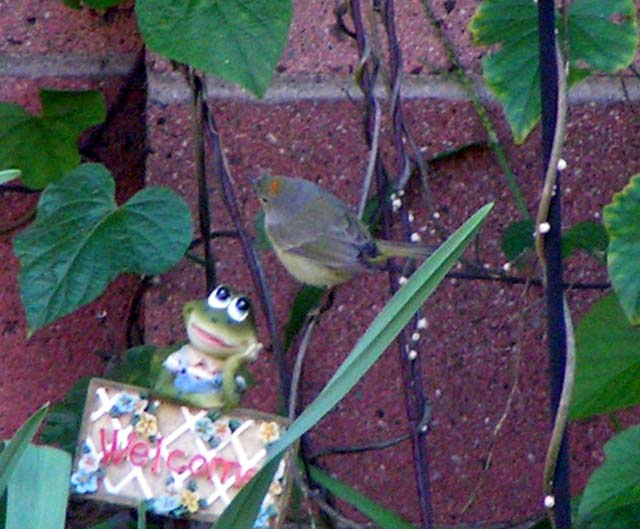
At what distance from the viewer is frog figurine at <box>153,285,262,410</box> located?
0.90 metres

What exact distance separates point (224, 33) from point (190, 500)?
1.15 ft

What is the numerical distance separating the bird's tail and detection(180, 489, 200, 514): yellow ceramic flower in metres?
0.37

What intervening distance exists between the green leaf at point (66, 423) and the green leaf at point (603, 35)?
56 cm

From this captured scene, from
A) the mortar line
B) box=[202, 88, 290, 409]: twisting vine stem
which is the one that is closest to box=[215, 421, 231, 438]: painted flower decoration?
box=[202, 88, 290, 409]: twisting vine stem

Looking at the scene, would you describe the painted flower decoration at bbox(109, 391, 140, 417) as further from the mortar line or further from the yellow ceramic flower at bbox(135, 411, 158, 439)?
the mortar line

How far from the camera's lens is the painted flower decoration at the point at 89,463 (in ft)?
2.92

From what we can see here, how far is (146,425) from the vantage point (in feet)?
2.92

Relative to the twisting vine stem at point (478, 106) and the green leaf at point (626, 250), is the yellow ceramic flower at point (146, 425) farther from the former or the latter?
the twisting vine stem at point (478, 106)

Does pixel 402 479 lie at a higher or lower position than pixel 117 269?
lower

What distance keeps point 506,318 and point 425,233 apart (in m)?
0.12

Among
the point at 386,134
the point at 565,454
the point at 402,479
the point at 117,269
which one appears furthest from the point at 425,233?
the point at 565,454

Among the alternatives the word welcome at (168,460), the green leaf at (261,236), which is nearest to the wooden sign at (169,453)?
the word welcome at (168,460)

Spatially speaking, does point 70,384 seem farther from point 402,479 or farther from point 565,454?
point 565,454

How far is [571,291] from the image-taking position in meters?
1.37
